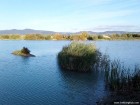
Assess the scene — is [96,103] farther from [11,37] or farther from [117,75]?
[11,37]

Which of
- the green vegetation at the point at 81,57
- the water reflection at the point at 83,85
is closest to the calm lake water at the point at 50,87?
the water reflection at the point at 83,85

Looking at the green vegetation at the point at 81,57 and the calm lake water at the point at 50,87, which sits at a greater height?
the green vegetation at the point at 81,57

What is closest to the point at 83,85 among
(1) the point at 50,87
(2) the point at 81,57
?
(1) the point at 50,87

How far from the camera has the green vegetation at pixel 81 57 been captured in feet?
96.1

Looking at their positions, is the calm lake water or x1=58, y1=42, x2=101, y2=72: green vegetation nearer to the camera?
the calm lake water

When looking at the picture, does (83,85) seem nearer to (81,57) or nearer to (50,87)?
(50,87)

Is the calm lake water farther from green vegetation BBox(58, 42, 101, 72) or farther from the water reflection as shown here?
green vegetation BBox(58, 42, 101, 72)

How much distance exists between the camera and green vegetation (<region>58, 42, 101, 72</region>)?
96.1ft

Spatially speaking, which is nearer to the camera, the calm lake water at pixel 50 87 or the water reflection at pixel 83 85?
the calm lake water at pixel 50 87

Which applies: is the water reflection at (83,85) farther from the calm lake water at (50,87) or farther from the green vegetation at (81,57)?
the green vegetation at (81,57)

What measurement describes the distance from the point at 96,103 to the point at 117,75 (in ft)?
11.9

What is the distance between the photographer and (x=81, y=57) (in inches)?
1147

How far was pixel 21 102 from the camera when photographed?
1845 cm

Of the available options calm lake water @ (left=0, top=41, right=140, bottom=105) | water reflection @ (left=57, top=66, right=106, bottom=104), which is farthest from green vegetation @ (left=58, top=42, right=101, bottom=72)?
calm lake water @ (left=0, top=41, right=140, bottom=105)
